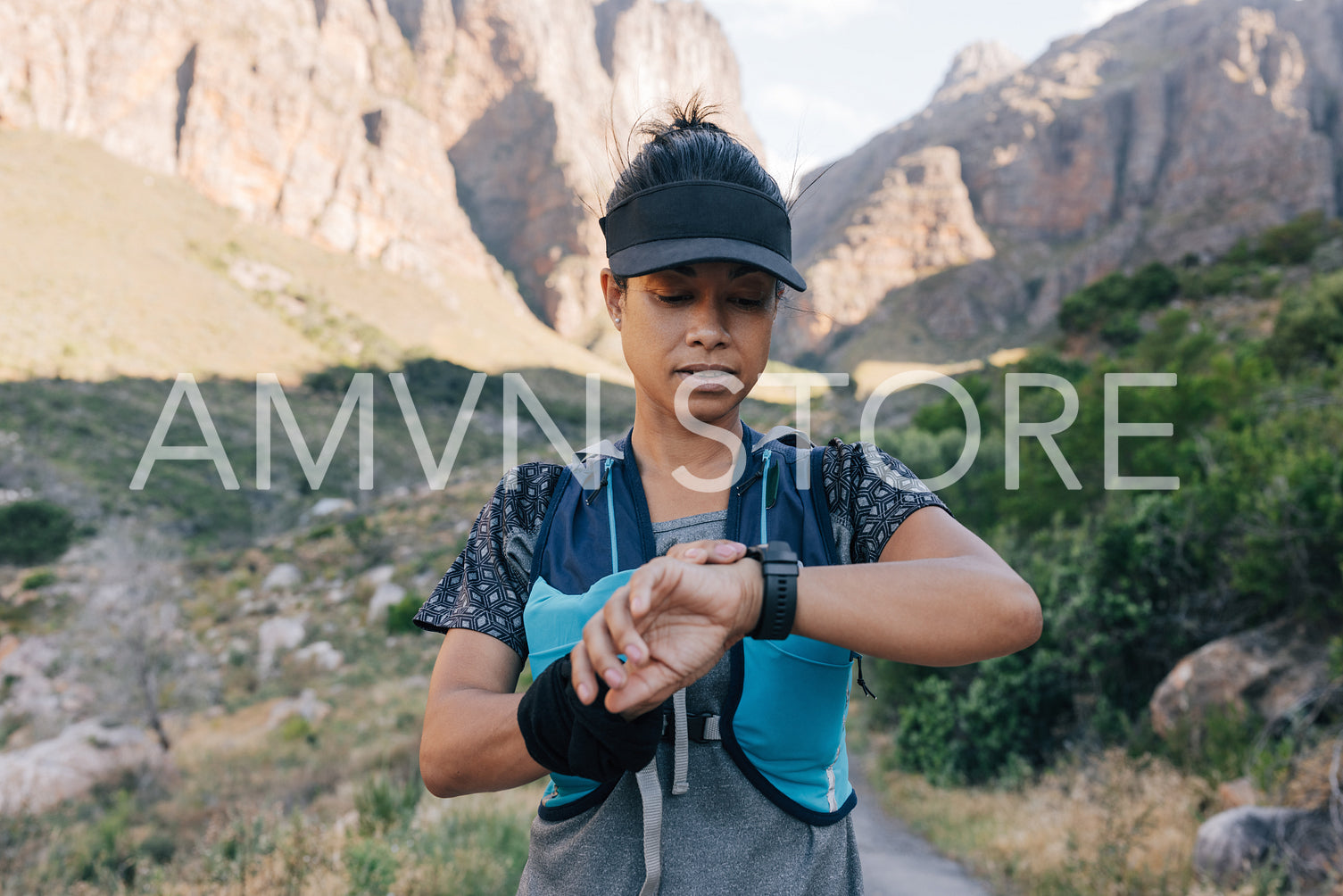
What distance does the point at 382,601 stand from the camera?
55.2ft

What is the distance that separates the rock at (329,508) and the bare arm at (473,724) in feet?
89.2

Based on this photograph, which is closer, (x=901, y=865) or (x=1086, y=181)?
(x=901, y=865)

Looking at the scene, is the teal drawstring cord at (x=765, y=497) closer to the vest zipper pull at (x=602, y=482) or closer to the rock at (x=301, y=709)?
the vest zipper pull at (x=602, y=482)

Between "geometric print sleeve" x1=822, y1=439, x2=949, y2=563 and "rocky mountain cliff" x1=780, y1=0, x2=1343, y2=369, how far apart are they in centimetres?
6172

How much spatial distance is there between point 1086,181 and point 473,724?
294 feet

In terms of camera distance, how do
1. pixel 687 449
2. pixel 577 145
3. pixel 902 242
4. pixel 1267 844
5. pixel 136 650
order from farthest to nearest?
pixel 577 145 < pixel 902 242 < pixel 136 650 < pixel 1267 844 < pixel 687 449

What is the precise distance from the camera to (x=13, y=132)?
47.7 metres

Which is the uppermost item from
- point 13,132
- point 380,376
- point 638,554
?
point 13,132

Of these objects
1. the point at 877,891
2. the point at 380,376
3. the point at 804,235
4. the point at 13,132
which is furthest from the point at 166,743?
the point at 804,235

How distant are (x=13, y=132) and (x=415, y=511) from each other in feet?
148

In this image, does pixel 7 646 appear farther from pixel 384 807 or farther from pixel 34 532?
pixel 384 807

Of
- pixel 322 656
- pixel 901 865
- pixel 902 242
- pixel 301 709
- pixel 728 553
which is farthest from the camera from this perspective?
pixel 902 242

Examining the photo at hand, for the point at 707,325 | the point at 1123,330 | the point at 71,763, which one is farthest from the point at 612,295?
the point at 1123,330

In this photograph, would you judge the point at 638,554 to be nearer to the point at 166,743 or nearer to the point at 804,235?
the point at 166,743
